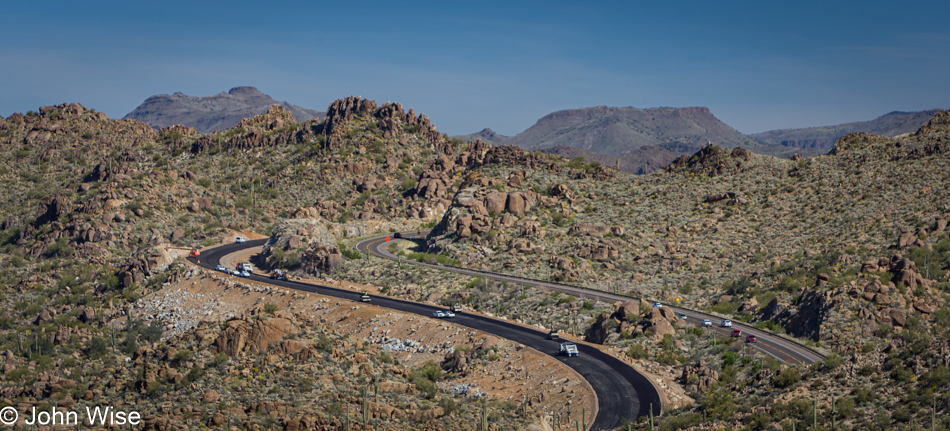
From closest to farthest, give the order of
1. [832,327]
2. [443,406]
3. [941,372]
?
[941,372]
[443,406]
[832,327]

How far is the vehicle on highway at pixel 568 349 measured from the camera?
169ft

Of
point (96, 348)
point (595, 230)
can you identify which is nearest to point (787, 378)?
point (96, 348)

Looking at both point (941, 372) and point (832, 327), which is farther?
point (832, 327)

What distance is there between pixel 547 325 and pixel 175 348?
33034 millimetres

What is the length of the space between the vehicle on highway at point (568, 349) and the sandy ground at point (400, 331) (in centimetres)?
151

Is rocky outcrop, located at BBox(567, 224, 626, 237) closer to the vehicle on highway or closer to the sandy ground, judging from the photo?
the sandy ground

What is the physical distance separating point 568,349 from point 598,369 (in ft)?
12.0

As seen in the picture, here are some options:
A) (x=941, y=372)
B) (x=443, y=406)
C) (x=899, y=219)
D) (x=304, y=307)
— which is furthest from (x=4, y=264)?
(x=899, y=219)

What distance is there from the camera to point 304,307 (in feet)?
233

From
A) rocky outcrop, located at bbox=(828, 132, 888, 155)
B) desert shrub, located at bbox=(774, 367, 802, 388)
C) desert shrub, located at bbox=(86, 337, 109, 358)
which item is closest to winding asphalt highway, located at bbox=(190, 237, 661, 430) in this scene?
desert shrub, located at bbox=(774, 367, 802, 388)

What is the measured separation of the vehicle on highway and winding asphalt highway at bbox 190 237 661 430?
484 mm

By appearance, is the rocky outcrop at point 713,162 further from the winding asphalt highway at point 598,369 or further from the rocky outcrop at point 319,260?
the winding asphalt highway at point 598,369

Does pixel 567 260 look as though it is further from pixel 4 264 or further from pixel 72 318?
pixel 4 264

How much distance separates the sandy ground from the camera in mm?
46312
